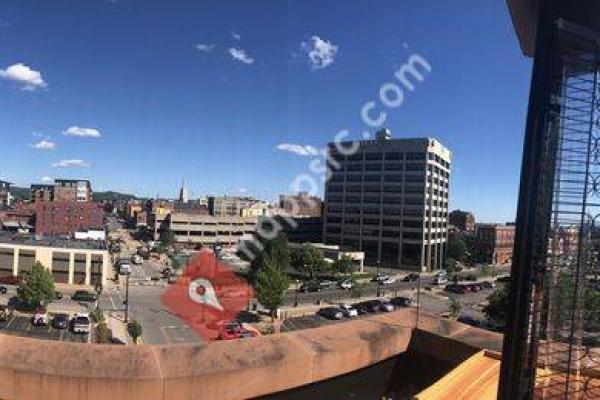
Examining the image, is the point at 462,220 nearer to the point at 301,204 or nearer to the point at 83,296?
the point at 301,204

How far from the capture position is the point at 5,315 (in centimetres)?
2698

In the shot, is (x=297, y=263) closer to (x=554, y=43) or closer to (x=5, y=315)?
(x=5, y=315)

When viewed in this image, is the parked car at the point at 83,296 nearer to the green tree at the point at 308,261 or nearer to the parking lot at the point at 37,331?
the parking lot at the point at 37,331

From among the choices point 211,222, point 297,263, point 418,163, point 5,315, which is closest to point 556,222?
point 5,315

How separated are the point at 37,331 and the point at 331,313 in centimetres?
1535

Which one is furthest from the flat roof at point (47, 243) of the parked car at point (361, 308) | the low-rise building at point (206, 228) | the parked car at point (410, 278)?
the parked car at point (410, 278)

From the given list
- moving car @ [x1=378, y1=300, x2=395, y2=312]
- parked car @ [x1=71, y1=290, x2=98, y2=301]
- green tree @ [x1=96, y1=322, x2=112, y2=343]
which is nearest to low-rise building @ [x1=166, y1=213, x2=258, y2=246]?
parked car @ [x1=71, y1=290, x2=98, y2=301]

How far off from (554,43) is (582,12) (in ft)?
0.81

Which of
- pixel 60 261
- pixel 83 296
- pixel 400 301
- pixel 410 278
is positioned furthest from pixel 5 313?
pixel 410 278

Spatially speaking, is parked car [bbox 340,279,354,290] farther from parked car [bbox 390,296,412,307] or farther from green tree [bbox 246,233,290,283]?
parked car [bbox 390,296,412,307]

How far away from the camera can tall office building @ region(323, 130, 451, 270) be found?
183 feet

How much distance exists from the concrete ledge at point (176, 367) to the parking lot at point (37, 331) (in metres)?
19.3

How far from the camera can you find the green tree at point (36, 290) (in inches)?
1094

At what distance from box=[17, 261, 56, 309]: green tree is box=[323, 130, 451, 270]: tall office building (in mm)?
35534
